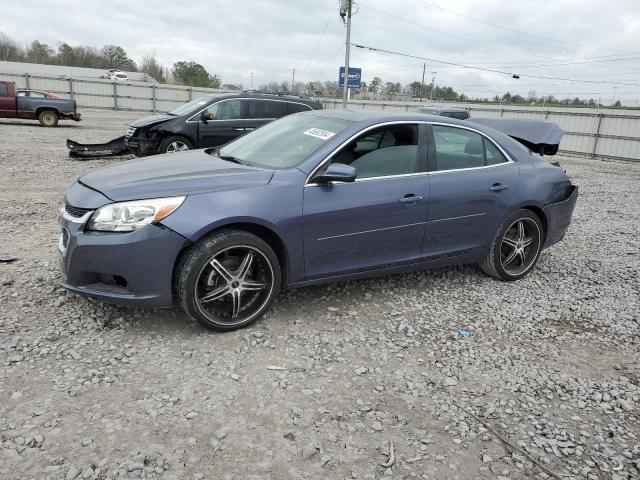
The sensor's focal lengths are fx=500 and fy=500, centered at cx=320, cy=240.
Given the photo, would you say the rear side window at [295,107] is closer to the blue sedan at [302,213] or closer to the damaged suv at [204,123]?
the damaged suv at [204,123]

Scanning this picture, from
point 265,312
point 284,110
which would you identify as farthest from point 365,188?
point 284,110

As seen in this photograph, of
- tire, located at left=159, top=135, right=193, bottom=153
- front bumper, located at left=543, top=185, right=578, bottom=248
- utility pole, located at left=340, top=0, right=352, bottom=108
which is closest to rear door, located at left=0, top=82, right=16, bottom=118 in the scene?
tire, located at left=159, top=135, right=193, bottom=153

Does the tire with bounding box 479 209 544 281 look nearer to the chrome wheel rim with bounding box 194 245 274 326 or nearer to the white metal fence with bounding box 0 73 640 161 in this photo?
the chrome wheel rim with bounding box 194 245 274 326

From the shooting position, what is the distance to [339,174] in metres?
3.66

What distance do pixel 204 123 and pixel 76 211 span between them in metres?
8.03

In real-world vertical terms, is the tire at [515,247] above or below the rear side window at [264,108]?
below

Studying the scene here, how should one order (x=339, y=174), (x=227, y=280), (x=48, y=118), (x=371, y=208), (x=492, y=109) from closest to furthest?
(x=227, y=280)
(x=339, y=174)
(x=371, y=208)
(x=48, y=118)
(x=492, y=109)

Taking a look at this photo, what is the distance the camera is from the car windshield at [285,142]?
4020 millimetres

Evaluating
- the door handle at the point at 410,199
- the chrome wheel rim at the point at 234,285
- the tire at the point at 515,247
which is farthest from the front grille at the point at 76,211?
the tire at the point at 515,247

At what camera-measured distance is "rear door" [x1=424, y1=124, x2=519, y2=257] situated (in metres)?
4.35

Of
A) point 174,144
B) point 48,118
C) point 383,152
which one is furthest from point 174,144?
point 48,118

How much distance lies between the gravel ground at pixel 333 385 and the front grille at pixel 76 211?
2.51ft

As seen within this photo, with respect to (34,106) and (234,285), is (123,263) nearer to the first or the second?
(234,285)

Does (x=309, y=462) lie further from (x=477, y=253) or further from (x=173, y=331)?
(x=477, y=253)
